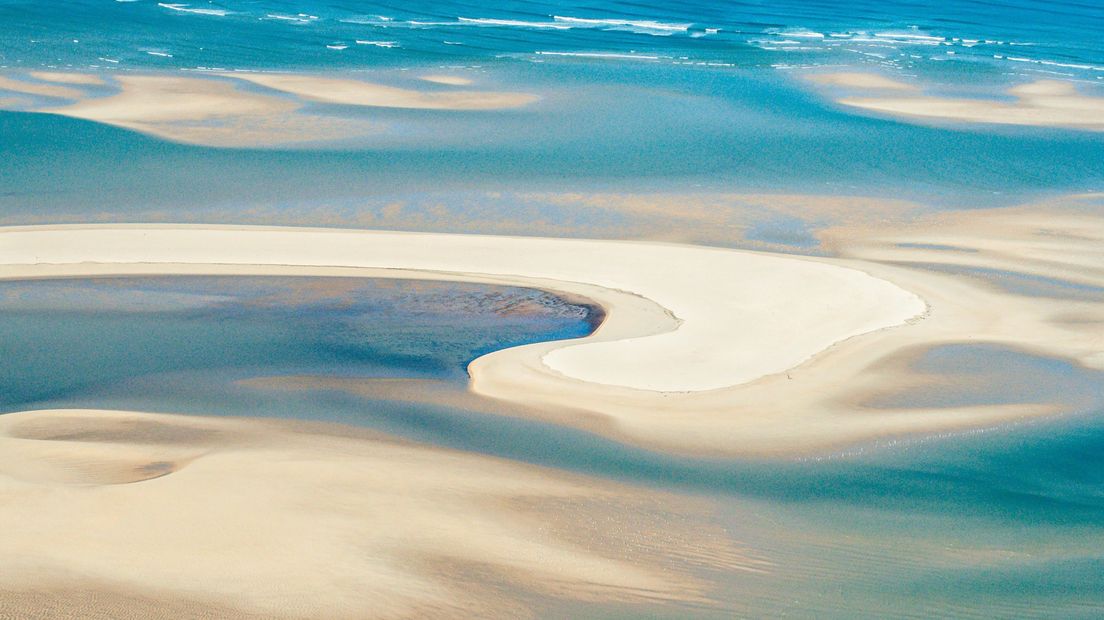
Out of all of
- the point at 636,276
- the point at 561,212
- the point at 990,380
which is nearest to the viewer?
the point at 990,380

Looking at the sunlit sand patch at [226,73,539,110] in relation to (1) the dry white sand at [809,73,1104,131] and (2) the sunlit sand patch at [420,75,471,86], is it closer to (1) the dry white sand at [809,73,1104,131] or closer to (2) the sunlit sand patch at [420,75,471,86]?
(2) the sunlit sand patch at [420,75,471,86]

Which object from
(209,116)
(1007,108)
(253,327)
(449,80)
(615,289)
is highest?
(1007,108)

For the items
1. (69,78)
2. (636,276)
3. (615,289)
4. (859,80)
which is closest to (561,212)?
(636,276)

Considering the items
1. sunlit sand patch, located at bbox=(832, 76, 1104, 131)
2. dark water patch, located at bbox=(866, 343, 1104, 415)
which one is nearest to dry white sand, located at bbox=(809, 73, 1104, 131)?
sunlit sand patch, located at bbox=(832, 76, 1104, 131)

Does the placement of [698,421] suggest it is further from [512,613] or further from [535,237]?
[535,237]

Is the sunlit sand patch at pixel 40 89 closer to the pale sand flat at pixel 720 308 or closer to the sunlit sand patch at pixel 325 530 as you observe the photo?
the pale sand flat at pixel 720 308

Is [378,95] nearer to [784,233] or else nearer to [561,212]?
[561,212]

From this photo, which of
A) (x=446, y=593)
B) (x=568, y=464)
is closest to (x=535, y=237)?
(x=568, y=464)
